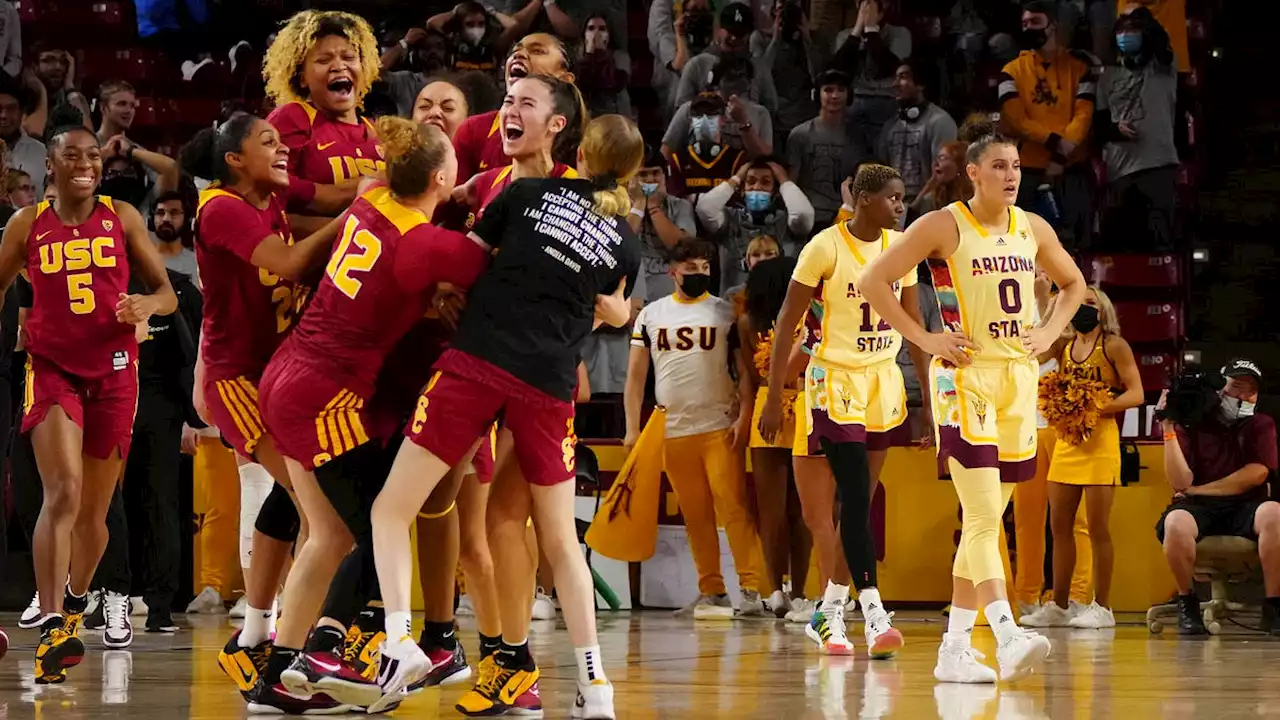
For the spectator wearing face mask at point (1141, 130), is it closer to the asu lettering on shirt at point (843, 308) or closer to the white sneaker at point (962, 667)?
the asu lettering on shirt at point (843, 308)

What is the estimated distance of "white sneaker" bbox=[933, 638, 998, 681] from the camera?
7.23 m

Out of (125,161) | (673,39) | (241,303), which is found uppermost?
(673,39)

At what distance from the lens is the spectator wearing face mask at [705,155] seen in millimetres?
13578

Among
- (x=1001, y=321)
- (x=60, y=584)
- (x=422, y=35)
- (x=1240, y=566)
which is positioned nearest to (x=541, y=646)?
(x=60, y=584)

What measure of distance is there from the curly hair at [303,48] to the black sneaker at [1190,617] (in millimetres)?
5985

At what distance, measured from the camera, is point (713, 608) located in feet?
36.4

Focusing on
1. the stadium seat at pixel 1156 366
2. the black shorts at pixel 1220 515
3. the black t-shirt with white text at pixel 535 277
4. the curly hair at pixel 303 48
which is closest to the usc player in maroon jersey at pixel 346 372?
the black t-shirt with white text at pixel 535 277

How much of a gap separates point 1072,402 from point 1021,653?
13.7 ft

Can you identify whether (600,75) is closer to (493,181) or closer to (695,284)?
(695,284)

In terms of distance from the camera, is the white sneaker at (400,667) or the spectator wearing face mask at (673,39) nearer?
the white sneaker at (400,667)

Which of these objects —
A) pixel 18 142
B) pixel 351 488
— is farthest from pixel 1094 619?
pixel 18 142

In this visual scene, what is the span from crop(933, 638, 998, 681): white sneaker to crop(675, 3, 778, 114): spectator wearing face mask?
25.4 ft

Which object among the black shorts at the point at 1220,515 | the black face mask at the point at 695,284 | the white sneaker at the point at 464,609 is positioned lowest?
the white sneaker at the point at 464,609

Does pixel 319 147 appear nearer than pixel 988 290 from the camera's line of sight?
Yes
